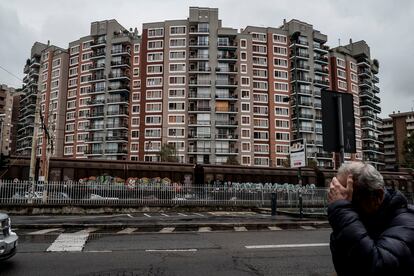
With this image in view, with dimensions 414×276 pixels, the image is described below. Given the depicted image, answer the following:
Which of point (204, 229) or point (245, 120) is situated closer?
point (204, 229)

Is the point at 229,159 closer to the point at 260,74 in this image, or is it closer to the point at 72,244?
the point at 260,74

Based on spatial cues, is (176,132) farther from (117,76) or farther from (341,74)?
(341,74)

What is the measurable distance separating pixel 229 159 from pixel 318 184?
34.7m

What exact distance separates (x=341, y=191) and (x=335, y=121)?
3.03 m

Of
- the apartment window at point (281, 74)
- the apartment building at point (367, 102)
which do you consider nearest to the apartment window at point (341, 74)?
the apartment building at point (367, 102)

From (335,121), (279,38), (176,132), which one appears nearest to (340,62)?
(279,38)

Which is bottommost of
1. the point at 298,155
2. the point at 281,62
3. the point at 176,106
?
the point at 298,155

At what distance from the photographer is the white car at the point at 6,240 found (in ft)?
21.3

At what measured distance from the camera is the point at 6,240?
661cm

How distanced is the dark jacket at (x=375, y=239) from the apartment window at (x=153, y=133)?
79.8m

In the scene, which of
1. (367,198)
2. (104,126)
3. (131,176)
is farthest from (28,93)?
(367,198)

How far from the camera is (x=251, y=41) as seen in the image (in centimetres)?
8625

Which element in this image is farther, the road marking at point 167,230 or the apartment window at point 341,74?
the apartment window at point 341,74

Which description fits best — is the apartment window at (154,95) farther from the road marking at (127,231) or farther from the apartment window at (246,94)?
the road marking at (127,231)
